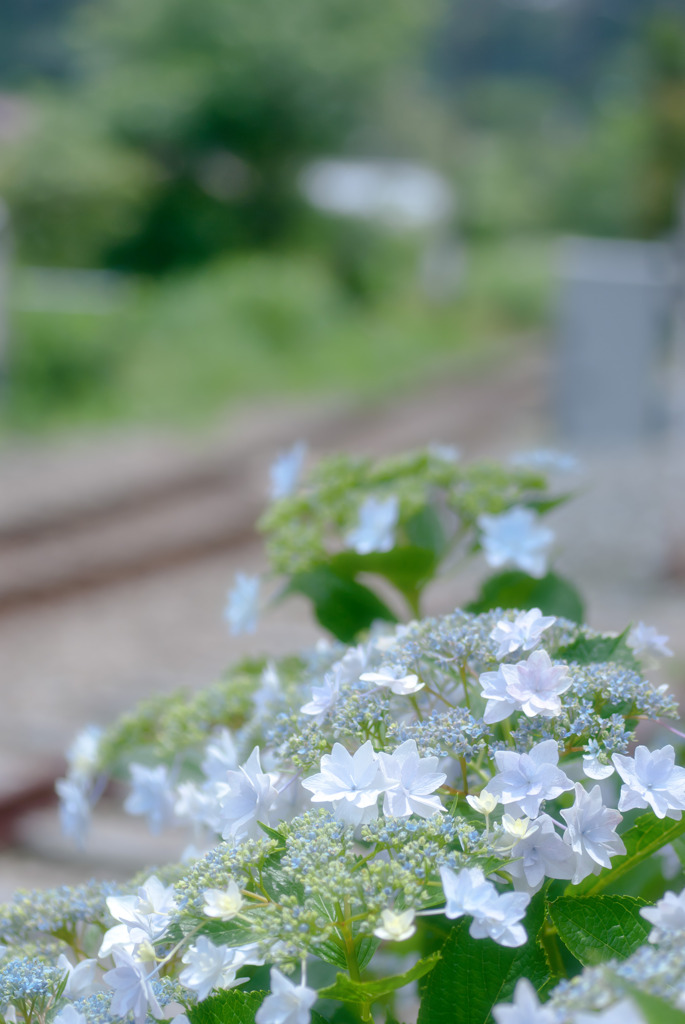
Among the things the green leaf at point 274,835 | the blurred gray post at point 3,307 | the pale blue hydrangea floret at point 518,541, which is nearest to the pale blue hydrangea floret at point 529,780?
the green leaf at point 274,835

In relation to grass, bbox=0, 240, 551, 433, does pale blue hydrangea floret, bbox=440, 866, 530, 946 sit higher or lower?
higher

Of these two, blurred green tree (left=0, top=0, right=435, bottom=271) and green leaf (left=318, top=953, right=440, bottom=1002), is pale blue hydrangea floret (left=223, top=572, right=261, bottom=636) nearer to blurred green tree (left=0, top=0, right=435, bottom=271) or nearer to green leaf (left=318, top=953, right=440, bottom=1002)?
green leaf (left=318, top=953, right=440, bottom=1002)

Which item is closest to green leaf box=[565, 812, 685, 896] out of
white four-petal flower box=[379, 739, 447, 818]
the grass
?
white four-petal flower box=[379, 739, 447, 818]

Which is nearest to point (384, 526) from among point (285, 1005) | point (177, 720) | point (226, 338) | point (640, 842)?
point (177, 720)

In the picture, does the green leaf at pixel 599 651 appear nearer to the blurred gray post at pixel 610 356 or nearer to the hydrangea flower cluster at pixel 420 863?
the hydrangea flower cluster at pixel 420 863

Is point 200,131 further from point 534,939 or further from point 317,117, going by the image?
point 534,939
